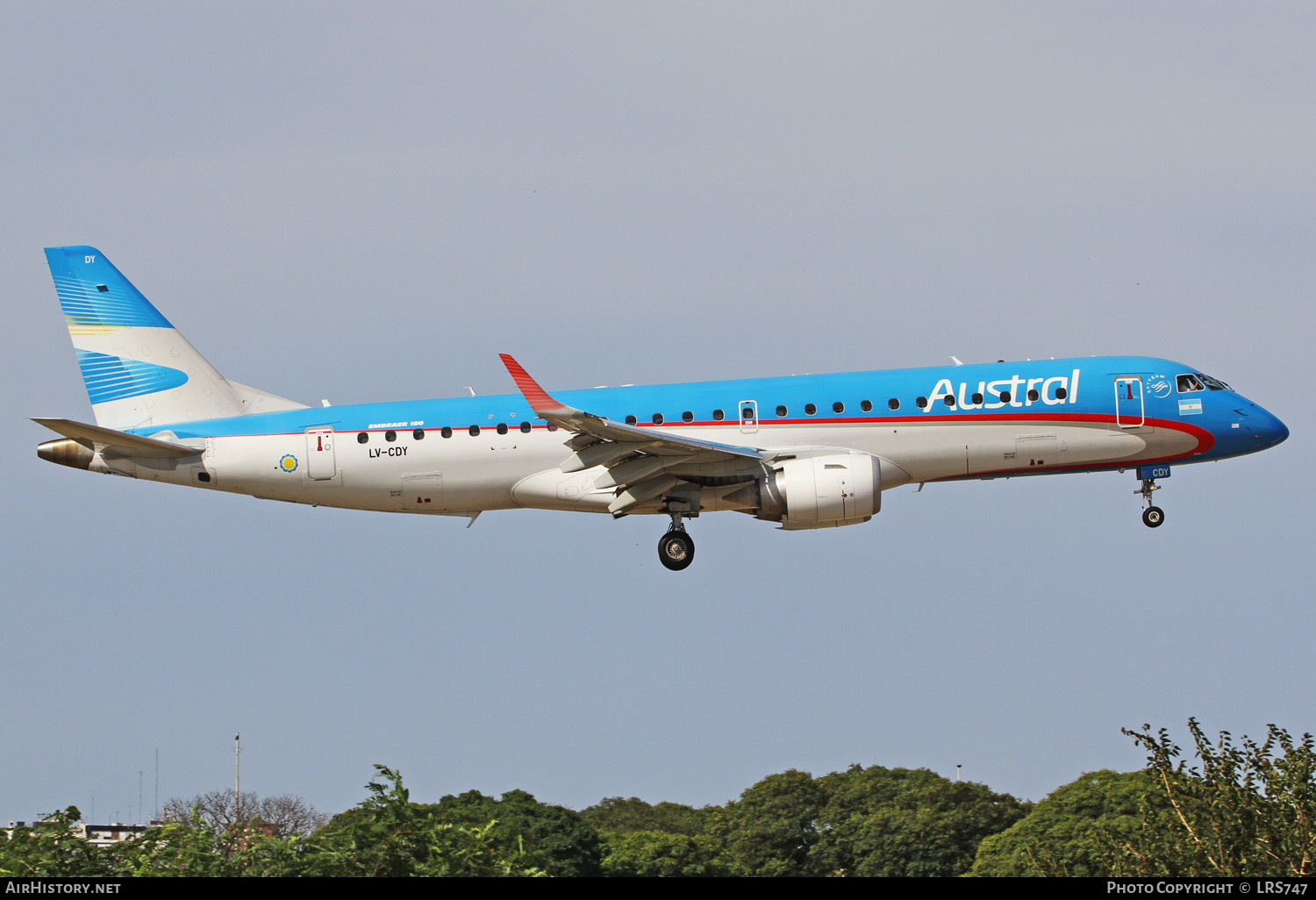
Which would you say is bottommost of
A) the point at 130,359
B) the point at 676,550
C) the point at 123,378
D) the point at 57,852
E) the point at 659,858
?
the point at 659,858

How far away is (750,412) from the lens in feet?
136

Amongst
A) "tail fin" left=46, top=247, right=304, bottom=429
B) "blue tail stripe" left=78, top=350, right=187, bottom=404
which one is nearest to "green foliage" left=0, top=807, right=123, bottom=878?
"tail fin" left=46, top=247, right=304, bottom=429

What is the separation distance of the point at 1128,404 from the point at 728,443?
10.6m

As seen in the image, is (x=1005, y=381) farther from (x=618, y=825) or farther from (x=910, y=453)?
(x=618, y=825)

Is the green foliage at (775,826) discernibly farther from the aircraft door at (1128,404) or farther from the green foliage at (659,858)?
the aircraft door at (1128,404)

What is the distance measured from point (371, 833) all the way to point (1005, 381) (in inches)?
806

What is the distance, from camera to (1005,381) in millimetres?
41375

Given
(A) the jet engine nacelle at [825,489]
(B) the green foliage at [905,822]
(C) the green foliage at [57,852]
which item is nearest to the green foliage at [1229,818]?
(A) the jet engine nacelle at [825,489]

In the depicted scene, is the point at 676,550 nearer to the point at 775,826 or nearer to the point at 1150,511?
the point at 1150,511

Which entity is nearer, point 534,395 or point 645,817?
point 534,395

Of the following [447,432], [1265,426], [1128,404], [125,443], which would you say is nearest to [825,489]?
[1128,404]
